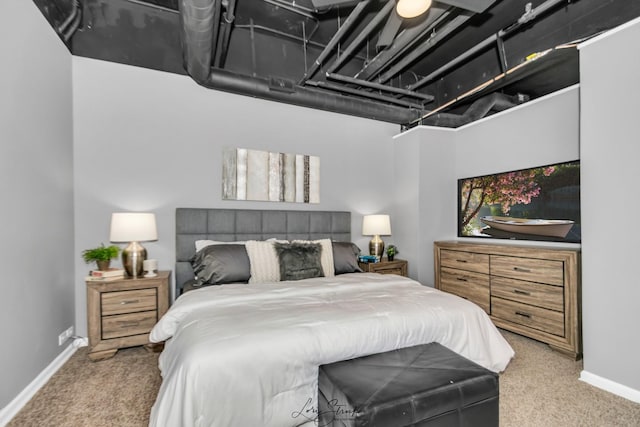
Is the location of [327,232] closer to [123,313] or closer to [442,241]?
[442,241]

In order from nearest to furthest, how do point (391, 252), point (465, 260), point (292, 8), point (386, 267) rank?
point (292, 8) → point (465, 260) → point (386, 267) → point (391, 252)

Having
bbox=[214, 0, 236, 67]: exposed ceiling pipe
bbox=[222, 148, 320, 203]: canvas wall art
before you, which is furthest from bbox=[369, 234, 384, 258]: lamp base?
bbox=[214, 0, 236, 67]: exposed ceiling pipe

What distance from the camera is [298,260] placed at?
118 inches

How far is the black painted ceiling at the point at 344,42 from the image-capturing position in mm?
2725

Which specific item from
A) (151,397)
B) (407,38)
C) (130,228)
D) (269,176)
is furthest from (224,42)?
(151,397)

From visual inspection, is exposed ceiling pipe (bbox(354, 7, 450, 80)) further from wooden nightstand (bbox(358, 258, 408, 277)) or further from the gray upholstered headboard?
wooden nightstand (bbox(358, 258, 408, 277))

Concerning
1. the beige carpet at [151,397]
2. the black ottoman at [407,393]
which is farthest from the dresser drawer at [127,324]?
the black ottoman at [407,393]

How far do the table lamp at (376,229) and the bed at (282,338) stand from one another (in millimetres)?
1321

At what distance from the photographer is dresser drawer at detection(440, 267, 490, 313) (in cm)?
343

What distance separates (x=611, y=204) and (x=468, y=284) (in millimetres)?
1768

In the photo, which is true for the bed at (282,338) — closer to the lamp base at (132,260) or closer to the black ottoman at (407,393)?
the black ottoman at (407,393)

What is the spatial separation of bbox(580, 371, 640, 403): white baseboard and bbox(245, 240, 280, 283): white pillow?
267 centimetres

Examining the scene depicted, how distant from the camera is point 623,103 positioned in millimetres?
2127

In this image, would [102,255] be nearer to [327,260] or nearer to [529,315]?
[327,260]
